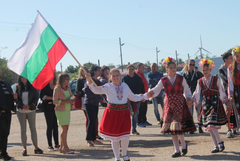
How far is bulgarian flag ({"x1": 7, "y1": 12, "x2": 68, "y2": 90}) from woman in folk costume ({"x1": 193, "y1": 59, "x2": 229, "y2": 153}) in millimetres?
2983

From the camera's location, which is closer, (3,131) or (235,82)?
(235,82)

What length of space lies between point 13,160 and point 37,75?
7.33ft

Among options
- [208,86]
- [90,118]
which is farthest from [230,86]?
[90,118]

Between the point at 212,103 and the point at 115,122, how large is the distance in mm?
2115

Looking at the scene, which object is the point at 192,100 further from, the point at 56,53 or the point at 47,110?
the point at 47,110

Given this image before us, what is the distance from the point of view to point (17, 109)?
854 centimetres

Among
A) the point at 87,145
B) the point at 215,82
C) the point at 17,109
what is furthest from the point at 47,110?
the point at 215,82

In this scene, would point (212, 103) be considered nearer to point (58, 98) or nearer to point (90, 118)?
point (90, 118)

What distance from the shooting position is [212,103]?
7.16 m

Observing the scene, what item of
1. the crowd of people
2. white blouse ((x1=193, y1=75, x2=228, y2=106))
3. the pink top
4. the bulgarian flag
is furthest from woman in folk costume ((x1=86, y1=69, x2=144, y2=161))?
the pink top

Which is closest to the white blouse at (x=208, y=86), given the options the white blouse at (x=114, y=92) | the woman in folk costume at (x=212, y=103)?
the woman in folk costume at (x=212, y=103)

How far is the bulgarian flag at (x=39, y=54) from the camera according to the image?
22.4ft

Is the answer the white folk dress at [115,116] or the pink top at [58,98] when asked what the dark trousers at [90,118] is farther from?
the white folk dress at [115,116]

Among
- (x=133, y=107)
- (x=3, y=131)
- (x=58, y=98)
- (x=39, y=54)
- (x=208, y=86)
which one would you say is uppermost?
(x=39, y=54)
